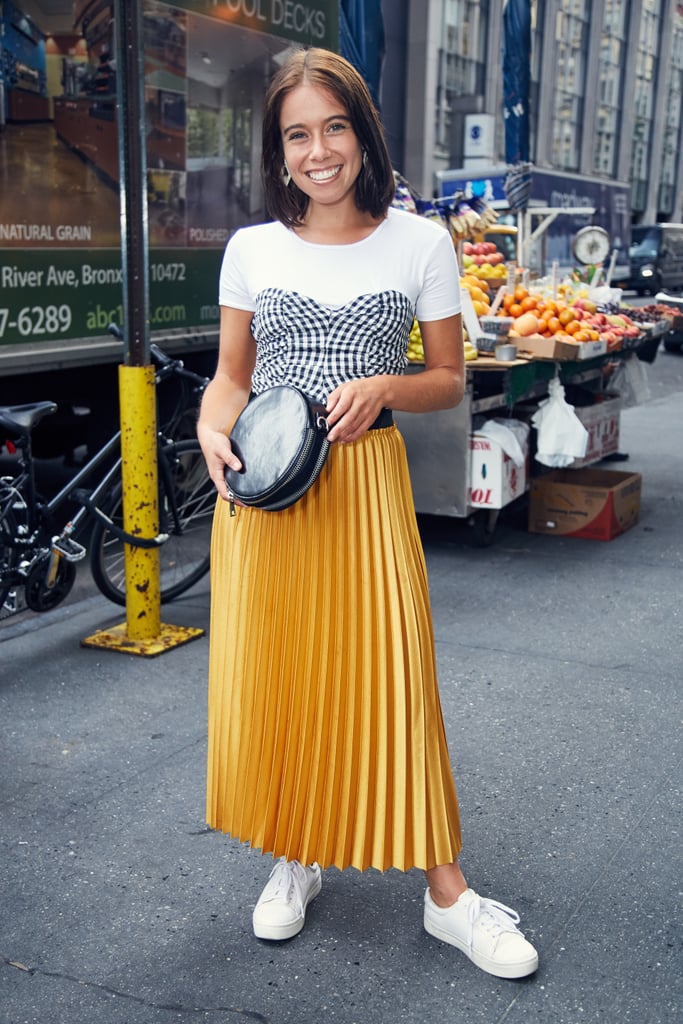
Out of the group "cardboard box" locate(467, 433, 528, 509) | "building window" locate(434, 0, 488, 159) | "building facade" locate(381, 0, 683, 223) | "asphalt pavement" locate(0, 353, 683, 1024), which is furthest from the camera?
"building window" locate(434, 0, 488, 159)

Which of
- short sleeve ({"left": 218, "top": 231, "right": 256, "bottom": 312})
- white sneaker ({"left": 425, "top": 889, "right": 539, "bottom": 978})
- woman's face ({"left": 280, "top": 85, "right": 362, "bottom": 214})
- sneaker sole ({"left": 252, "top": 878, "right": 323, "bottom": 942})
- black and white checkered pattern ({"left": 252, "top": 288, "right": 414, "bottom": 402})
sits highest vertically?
woman's face ({"left": 280, "top": 85, "right": 362, "bottom": 214})

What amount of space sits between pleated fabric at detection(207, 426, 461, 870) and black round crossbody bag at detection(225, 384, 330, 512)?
0.35 feet

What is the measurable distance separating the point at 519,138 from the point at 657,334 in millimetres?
12098

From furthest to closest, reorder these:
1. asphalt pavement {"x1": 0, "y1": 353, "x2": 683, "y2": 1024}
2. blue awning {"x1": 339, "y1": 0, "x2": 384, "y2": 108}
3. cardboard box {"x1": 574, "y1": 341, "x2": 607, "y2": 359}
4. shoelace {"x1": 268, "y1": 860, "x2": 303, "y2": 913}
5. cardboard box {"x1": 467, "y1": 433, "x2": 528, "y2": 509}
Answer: blue awning {"x1": 339, "y1": 0, "x2": 384, "y2": 108}, cardboard box {"x1": 574, "y1": 341, "x2": 607, "y2": 359}, cardboard box {"x1": 467, "y1": 433, "x2": 528, "y2": 509}, shoelace {"x1": 268, "y1": 860, "x2": 303, "y2": 913}, asphalt pavement {"x1": 0, "y1": 353, "x2": 683, "y2": 1024}

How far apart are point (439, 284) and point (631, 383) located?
645cm

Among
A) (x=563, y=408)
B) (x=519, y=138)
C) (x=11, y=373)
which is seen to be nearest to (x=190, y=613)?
(x=11, y=373)

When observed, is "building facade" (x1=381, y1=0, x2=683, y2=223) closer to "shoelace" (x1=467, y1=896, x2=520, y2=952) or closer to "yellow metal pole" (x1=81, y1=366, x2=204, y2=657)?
"yellow metal pole" (x1=81, y1=366, x2=204, y2=657)

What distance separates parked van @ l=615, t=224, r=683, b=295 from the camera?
33500mm

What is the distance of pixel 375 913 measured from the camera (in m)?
2.95

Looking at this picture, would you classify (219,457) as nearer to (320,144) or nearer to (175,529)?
(320,144)

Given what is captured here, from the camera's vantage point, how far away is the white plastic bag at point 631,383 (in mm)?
8594

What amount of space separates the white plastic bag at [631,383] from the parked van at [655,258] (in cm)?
2553

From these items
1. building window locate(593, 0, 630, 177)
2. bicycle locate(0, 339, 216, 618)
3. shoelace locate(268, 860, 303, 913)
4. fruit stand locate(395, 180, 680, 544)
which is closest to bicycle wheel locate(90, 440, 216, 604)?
bicycle locate(0, 339, 216, 618)

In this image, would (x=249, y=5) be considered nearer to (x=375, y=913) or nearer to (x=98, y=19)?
(x=98, y=19)
